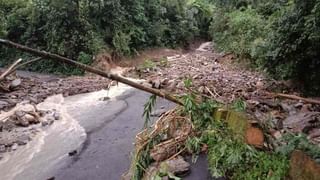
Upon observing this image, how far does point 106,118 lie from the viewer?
11.0 m

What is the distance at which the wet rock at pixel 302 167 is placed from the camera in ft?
13.2

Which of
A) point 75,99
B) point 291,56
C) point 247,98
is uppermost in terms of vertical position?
point 291,56

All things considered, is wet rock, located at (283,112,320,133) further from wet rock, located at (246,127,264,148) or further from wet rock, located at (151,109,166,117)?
wet rock, located at (151,109,166,117)

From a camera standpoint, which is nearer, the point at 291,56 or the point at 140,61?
the point at 291,56

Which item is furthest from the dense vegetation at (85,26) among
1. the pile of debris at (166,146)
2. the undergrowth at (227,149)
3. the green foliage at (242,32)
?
the undergrowth at (227,149)

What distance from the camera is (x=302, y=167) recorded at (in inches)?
167

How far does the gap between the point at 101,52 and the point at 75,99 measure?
576 centimetres

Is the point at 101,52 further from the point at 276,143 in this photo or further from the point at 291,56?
the point at 276,143

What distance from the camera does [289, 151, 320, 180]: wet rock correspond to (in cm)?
403

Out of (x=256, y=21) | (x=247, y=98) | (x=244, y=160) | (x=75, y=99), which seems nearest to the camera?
(x=244, y=160)

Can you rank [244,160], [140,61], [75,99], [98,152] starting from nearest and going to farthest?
[244,160] < [98,152] < [75,99] < [140,61]

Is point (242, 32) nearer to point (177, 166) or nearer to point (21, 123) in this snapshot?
point (21, 123)

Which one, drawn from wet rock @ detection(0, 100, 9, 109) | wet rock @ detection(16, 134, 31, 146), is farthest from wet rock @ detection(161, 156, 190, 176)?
wet rock @ detection(0, 100, 9, 109)

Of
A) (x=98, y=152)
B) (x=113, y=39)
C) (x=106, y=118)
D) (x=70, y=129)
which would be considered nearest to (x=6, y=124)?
(x=70, y=129)
